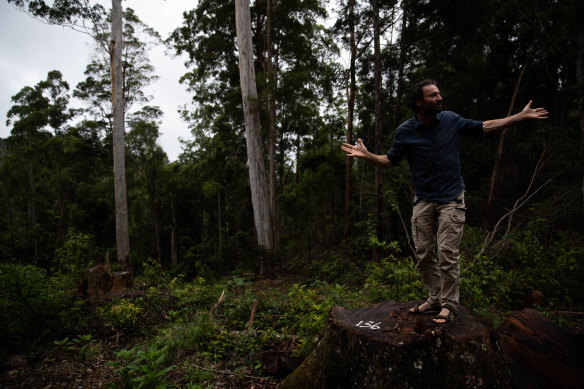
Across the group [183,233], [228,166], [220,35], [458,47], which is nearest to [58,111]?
[183,233]

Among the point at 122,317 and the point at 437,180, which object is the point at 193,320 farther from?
the point at 437,180

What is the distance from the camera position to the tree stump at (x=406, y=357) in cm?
192

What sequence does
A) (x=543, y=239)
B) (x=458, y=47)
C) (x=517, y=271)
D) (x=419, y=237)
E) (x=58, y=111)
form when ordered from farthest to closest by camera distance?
1. (x=58, y=111)
2. (x=458, y=47)
3. (x=543, y=239)
4. (x=517, y=271)
5. (x=419, y=237)

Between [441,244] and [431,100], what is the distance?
1223 millimetres

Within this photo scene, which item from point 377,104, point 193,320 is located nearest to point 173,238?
point 377,104

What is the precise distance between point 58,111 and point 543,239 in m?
30.6

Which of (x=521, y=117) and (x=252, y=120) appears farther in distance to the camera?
(x=252, y=120)

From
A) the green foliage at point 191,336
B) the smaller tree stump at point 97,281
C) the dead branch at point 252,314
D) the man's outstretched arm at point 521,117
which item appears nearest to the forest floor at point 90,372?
the green foliage at point 191,336

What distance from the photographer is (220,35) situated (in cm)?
1346

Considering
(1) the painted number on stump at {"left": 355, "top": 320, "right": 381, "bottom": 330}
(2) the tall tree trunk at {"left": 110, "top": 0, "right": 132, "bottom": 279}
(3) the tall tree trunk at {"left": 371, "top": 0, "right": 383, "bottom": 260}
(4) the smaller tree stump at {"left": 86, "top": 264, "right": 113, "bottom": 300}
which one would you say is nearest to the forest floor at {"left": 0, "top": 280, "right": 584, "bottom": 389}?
(1) the painted number on stump at {"left": 355, "top": 320, "right": 381, "bottom": 330}

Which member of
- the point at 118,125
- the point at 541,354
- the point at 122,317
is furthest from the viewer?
the point at 118,125

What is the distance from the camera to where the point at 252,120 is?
9.88m

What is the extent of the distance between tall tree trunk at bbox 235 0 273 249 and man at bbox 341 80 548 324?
7.62 m

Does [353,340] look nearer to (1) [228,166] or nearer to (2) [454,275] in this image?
(2) [454,275]
